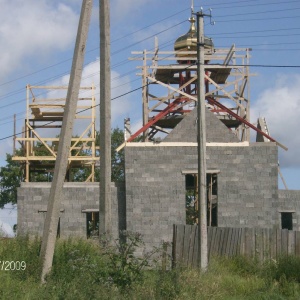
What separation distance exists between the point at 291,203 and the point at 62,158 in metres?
17.1

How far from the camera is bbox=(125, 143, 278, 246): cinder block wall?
101 feet

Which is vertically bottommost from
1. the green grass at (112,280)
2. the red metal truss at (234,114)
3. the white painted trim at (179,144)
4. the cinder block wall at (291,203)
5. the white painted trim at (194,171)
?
the green grass at (112,280)

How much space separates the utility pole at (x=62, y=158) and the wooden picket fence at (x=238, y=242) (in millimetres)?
9254

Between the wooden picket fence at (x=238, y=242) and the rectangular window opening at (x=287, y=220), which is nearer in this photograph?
the wooden picket fence at (x=238, y=242)

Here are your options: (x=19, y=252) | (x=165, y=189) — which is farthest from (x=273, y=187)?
(x=19, y=252)

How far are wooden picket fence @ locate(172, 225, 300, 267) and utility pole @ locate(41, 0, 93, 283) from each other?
9.25 m

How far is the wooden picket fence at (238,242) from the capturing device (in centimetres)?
2536

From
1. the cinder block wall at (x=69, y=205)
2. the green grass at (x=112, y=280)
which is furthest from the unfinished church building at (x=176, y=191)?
the green grass at (x=112, y=280)

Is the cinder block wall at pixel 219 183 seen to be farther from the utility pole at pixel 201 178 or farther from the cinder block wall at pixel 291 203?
the utility pole at pixel 201 178

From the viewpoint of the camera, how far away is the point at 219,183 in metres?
30.9

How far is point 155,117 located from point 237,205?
6488mm

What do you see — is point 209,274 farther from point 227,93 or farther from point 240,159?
point 227,93

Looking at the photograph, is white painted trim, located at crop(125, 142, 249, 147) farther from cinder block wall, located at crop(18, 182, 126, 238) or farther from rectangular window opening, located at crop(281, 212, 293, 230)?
rectangular window opening, located at crop(281, 212, 293, 230)
